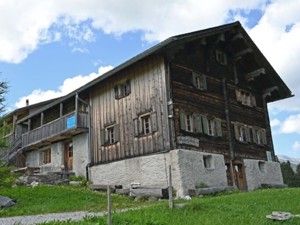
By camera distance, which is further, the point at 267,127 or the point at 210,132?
the point at 267,127

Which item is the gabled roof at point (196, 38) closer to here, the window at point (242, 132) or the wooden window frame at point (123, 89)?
the wooden window frame at point (123, 89)

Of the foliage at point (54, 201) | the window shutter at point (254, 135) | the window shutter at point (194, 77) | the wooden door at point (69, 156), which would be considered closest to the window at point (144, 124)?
the window shutter at point (194, 77)

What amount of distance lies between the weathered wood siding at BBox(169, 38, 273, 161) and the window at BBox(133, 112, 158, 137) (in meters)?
1.32

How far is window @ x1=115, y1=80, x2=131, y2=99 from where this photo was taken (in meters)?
20.3

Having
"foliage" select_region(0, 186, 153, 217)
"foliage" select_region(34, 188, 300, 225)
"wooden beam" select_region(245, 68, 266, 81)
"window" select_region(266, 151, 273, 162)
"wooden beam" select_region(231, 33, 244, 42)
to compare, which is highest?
"wooden beam" select_region(231, 33, 244, 42)

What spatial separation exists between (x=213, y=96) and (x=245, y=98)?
3809mm

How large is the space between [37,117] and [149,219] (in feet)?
73.9

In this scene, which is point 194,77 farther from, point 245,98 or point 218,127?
point 245,98

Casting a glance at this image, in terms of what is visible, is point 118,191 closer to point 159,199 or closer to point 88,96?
point 159,199

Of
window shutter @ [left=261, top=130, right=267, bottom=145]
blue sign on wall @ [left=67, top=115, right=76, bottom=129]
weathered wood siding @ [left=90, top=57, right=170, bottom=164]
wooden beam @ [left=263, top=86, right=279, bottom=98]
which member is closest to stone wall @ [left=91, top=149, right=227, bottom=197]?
weathered wood siding @ [left=90, top=57, right=170, bottom=164]

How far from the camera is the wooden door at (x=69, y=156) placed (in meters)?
25.0

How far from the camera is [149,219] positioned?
8.77m

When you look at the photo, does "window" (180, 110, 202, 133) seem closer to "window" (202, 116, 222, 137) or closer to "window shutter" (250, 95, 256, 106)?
"window" (202, 116, 222, 137)

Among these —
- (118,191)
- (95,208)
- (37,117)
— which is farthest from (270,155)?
(37,117)
